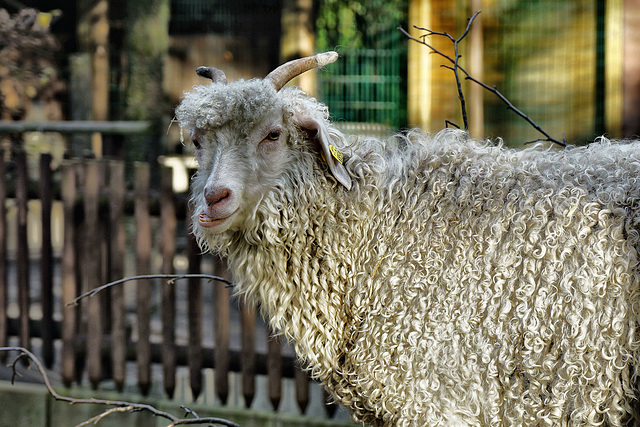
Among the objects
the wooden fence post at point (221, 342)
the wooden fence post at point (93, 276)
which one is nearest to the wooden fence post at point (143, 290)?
the wooden fence post at point (93, 276)

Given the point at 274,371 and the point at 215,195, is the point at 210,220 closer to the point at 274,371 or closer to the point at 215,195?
the point at 215,195

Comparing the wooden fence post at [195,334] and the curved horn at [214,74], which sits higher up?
the curved horn at [214,74]

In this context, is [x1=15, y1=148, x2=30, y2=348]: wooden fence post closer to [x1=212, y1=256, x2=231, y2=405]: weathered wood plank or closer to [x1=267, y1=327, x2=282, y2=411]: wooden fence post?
[x1=212, y1=256, x2=231, y2=405]: weathered wood plank

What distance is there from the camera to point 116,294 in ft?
13.8

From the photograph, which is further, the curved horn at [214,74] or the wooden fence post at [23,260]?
the wooden fence post at [23,260]

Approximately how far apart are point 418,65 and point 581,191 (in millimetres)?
4424

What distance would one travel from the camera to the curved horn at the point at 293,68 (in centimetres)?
245

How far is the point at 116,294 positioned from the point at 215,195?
225 centimetres

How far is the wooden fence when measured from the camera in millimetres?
4047

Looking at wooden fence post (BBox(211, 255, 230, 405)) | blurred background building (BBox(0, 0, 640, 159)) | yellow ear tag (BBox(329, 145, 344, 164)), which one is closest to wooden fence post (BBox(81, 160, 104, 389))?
wooden fence post (BBox(211, 255, 230, 405))

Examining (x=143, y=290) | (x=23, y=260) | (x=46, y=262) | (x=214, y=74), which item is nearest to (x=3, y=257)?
(x=23, y=260)

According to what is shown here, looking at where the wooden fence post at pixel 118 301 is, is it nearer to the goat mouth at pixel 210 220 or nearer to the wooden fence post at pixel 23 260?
the wooden fence post at pixel 23 260

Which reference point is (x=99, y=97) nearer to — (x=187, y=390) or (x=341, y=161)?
(x=187, y=390)

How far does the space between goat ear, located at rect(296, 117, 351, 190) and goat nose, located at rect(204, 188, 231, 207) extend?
0.39m
